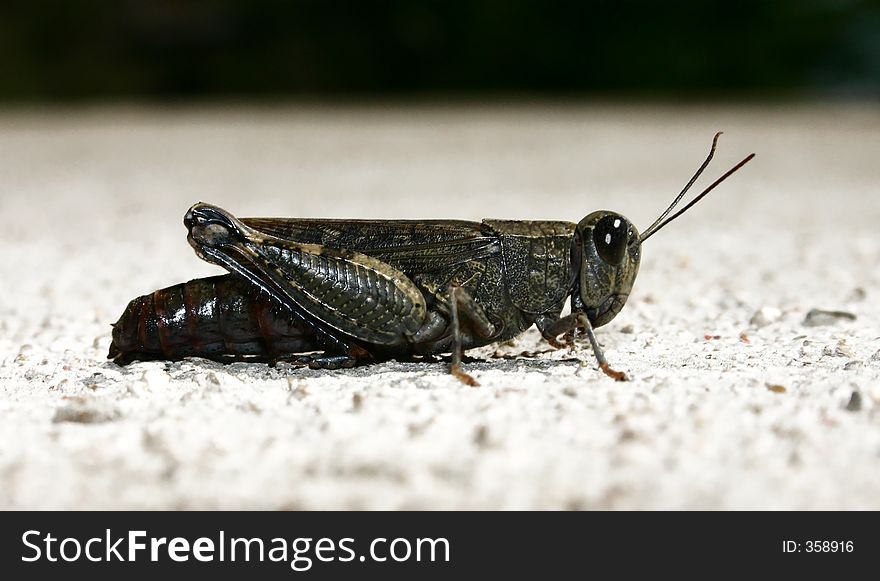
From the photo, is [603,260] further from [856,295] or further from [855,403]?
[856,295]

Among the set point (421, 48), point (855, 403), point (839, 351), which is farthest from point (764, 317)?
point (421, 48)

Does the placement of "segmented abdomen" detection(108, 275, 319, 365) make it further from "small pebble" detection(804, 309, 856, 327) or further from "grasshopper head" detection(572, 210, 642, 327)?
"small pebble" detection(804, 309, 856, 327)

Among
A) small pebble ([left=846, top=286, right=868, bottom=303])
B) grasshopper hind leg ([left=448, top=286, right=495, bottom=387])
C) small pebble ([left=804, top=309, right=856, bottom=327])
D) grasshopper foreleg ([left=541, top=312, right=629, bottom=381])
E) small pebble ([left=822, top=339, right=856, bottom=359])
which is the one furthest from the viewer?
small pebble ([left=846, top=286, right=868, bottom=303])

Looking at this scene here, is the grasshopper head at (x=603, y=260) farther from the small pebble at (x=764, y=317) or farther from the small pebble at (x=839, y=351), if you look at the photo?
the small pebble at (x=764, y=317)

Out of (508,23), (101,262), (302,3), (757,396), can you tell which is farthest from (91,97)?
(757,396)

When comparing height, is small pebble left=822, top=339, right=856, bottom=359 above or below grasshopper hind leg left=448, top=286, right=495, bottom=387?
below

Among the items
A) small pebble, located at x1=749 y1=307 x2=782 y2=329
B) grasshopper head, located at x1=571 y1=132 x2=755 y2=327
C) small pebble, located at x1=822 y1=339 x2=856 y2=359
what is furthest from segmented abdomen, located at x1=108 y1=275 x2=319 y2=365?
small pebble, located at x1=749 y1=307 x2=782 y2=329
